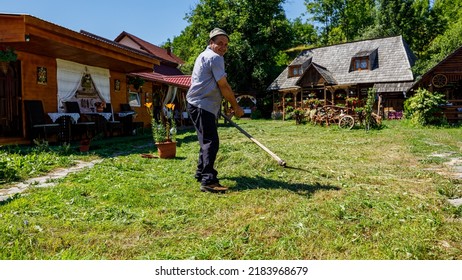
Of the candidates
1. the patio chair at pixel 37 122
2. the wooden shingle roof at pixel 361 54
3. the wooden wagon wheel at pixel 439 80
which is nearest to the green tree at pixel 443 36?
the wooden shingle roof at pixel 361 54

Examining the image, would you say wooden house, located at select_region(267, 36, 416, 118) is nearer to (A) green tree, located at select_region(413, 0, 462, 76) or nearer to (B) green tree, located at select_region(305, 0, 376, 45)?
(A) green tree, located at select_region(413, 0, 462, 76)

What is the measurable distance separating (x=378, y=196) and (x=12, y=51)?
8439 millimetres

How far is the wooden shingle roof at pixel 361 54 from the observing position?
79.5 ft

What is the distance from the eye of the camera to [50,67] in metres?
9.66

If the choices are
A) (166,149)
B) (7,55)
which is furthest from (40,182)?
(7,55)

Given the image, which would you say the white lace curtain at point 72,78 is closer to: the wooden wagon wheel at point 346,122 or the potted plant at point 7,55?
the potted plant at point 7,55

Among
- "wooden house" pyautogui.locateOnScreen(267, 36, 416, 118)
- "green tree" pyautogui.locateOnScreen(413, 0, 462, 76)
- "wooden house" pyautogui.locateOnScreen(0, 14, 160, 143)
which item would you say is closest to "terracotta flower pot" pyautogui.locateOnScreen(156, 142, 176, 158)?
"wooden house" pyautogui.locateOnScreen(0, 14, 160, 143)

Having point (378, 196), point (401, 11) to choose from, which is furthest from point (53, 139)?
point (401, 11)

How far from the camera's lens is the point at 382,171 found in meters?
5.12

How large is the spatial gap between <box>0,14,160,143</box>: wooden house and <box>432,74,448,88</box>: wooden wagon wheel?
14630mm

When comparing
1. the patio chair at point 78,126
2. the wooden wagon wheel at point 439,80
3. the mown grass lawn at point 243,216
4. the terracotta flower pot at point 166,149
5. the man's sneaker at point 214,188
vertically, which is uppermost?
the wooden wagon wheel at point 439,80

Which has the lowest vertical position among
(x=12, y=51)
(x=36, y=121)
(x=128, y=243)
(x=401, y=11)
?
(x=128, y=243)

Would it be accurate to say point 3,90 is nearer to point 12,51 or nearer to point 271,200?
point 12,51

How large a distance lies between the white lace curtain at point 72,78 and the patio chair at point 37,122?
1.08 meters
